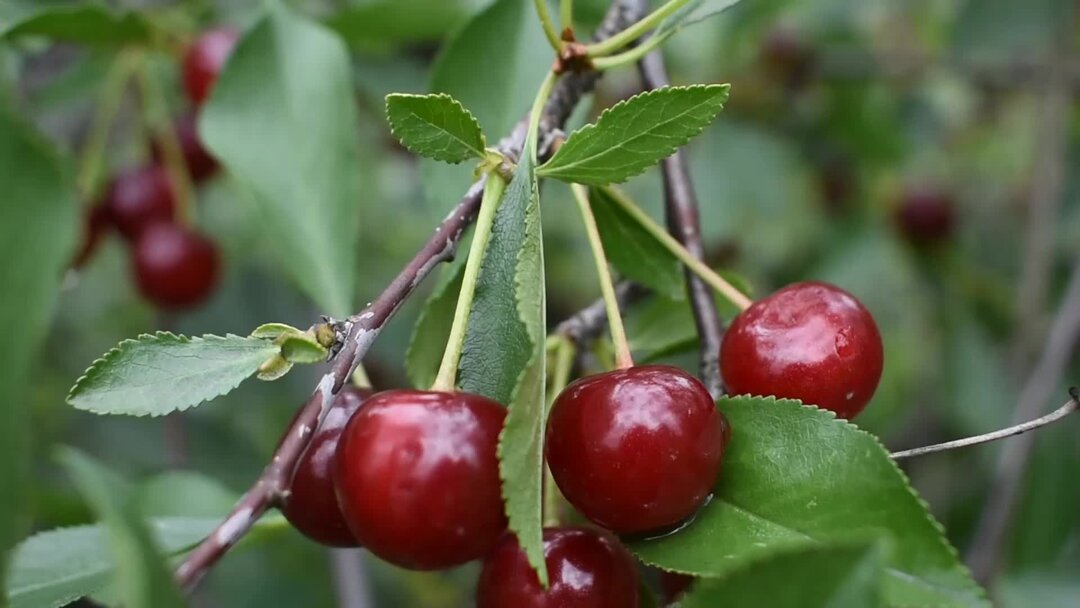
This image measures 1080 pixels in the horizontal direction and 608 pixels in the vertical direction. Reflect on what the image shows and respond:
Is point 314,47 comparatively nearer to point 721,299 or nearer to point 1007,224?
point 721,299

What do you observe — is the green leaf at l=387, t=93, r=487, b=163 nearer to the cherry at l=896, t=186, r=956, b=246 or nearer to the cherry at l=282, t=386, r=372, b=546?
the cherry at l=282, t=386, r=372, b=546

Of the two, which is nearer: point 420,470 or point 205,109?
point 420,470

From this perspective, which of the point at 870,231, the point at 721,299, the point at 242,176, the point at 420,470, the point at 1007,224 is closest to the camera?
the point at 420,470

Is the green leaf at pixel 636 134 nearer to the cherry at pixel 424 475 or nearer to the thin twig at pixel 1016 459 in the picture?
the cherry at pixel 424 475

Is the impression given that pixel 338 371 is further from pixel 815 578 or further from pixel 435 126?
pixel 815 578

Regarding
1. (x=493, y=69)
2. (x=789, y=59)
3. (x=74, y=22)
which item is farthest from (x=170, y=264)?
(x=789, y=59)

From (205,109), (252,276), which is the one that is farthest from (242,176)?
(252,276)
